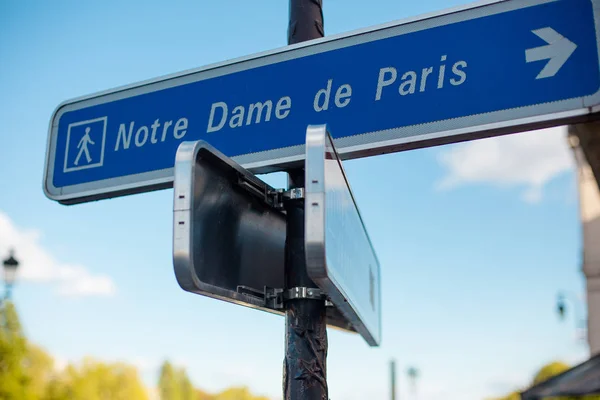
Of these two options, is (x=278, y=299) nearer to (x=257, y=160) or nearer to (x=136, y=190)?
(x=257, y=160)

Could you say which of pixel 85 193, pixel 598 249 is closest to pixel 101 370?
pixel 598 249

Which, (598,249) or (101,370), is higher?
(598,249)

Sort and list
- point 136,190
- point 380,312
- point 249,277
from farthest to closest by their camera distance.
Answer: point 380,312 → point 136,190 → point 249,277

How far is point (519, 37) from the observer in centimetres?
183

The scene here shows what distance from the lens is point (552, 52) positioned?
5.81ft

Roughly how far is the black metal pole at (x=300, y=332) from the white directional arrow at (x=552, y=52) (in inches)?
28.7

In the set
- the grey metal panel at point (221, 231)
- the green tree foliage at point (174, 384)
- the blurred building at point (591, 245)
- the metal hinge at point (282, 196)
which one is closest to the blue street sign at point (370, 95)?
the metal hinge at point (282, 196)

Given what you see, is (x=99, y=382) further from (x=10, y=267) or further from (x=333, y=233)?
(x=333, y=233)

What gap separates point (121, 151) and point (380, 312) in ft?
3.46

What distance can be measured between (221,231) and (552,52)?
3.26ft

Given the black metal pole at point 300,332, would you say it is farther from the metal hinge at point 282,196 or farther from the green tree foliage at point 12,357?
the green tree foliage at point 12,357

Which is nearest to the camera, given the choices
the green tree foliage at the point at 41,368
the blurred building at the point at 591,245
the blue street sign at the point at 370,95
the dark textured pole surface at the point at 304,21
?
the blue street sign at the point at 370,95

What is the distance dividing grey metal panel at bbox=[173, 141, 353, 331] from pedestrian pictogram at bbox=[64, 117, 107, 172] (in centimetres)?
76

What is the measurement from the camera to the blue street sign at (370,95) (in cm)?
177
